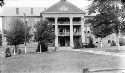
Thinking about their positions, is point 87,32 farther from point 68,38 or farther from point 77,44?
point 77,44

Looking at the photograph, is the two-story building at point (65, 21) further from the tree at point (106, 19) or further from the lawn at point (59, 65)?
the lawn at point (59, 65)

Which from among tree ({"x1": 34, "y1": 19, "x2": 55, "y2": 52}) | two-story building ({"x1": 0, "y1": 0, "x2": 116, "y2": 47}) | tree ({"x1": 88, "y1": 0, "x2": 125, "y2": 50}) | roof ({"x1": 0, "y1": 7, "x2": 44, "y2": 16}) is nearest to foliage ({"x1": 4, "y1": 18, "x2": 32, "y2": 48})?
tree ({"x1": 34, "y1": 19, "x2": 55, "y2": 52})

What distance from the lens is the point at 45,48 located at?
3659 cm

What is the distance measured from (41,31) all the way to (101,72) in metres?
26.8

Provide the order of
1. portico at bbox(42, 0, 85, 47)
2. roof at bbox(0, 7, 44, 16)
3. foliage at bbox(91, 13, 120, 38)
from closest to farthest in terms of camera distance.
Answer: foliage at bbox(91, 13, 120, 38) → portico at bbox(42, 0, 85, 47) → roof at bbox(0, 7, 44, 16)

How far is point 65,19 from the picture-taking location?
51219 mm

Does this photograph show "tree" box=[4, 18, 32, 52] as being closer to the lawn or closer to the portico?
the portico

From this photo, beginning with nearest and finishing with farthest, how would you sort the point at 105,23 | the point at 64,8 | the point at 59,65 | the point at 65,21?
1. the point at 59,65
2. the point at 105,23
3. the point at 64,8
4. the point at 65,21

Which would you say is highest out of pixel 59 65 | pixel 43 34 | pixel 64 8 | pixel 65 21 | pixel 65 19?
pixel 64 8

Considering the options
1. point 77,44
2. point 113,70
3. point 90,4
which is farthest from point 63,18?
point 113,70

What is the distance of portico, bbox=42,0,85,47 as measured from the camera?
47062mm

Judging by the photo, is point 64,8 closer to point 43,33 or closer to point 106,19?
point 43,33

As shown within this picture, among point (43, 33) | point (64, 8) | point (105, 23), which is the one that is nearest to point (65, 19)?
point (64, 8)

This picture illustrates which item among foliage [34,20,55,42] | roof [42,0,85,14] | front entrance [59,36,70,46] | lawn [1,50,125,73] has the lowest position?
lawn [1,50,125,73]
